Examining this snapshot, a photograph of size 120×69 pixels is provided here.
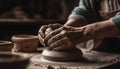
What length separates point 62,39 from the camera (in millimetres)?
2488

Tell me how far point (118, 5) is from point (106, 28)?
60cm

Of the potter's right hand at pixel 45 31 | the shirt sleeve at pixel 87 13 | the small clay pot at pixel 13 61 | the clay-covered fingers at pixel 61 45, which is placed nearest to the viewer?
the small clay pot at pixel 13 61

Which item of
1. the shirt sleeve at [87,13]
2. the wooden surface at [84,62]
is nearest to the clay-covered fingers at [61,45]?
the wooden surface at [84,62]

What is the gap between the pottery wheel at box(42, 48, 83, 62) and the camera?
2.49m

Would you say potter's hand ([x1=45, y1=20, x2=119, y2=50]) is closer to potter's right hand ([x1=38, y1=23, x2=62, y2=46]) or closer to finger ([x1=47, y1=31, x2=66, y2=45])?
finger ([x1=47, y1=31, x2=66, y2=45])

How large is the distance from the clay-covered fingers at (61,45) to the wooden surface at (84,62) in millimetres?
124

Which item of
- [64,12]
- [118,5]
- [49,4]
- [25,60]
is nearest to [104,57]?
[118,5]

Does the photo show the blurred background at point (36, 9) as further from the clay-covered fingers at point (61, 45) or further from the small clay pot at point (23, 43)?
the clay-covered fingers at point (61, 45)

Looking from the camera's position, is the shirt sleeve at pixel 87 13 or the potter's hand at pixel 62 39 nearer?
the potter's hand at pixel 62 39

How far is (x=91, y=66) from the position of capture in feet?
7.56

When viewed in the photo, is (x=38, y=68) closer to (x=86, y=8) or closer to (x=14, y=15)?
(x=86, y=8)

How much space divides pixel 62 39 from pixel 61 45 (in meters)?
0.05

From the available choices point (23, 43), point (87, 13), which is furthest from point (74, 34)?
point (87, 13)

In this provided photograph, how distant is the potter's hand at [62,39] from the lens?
98.0 inches
